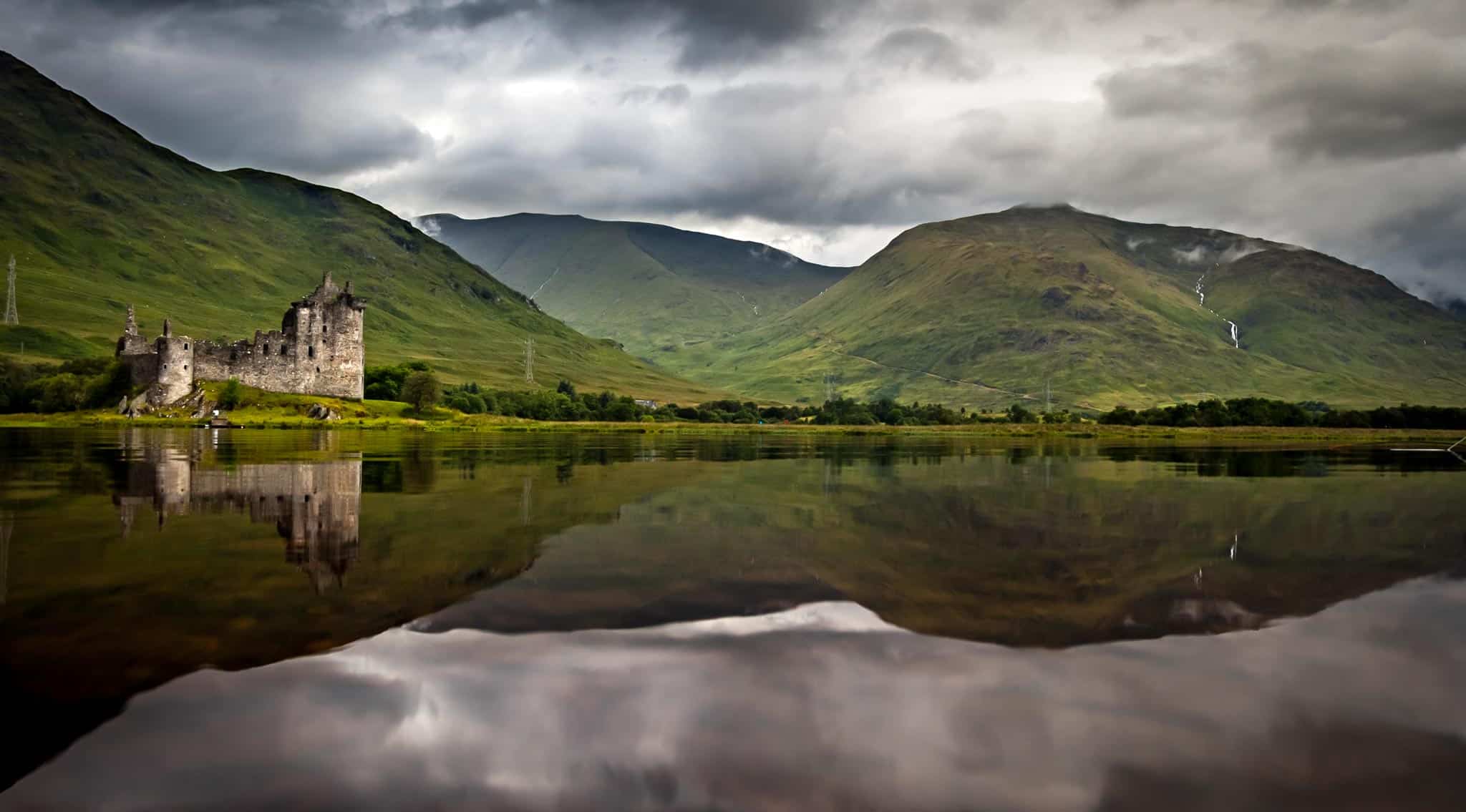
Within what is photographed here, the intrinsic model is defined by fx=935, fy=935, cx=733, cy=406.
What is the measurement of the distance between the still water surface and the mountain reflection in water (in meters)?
0.04

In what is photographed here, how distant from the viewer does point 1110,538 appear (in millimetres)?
17656

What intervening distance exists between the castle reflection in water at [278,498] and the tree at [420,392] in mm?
66397

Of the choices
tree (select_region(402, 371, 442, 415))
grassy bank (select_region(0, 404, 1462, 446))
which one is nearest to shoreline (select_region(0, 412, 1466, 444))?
grassy bank (select_region(0, 404, 1462, 446))

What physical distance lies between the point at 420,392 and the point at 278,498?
8536 cm

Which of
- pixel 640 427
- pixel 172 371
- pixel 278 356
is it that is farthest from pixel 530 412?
pixel 172 371

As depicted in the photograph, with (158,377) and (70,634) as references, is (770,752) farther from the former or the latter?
(158,377)

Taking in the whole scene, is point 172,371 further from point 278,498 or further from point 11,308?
point 11,308

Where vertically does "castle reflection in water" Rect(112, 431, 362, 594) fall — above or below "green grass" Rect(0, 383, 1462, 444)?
below

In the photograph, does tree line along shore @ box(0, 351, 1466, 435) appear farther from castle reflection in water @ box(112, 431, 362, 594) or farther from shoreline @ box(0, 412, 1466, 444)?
castle reflection in water @ box(112, 431, 362, 594)

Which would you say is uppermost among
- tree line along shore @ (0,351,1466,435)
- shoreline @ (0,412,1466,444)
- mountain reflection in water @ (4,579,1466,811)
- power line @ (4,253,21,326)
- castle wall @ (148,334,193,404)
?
power line @ (4,253,21,326)

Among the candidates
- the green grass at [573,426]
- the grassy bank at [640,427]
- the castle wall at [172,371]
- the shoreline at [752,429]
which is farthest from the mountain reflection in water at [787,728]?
the castle wall at [172,371]

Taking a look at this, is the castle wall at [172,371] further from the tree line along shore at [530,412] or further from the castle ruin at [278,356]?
the tree line along shore at [530,412]

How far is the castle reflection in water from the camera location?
48.3ft

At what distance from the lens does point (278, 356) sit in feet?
338
